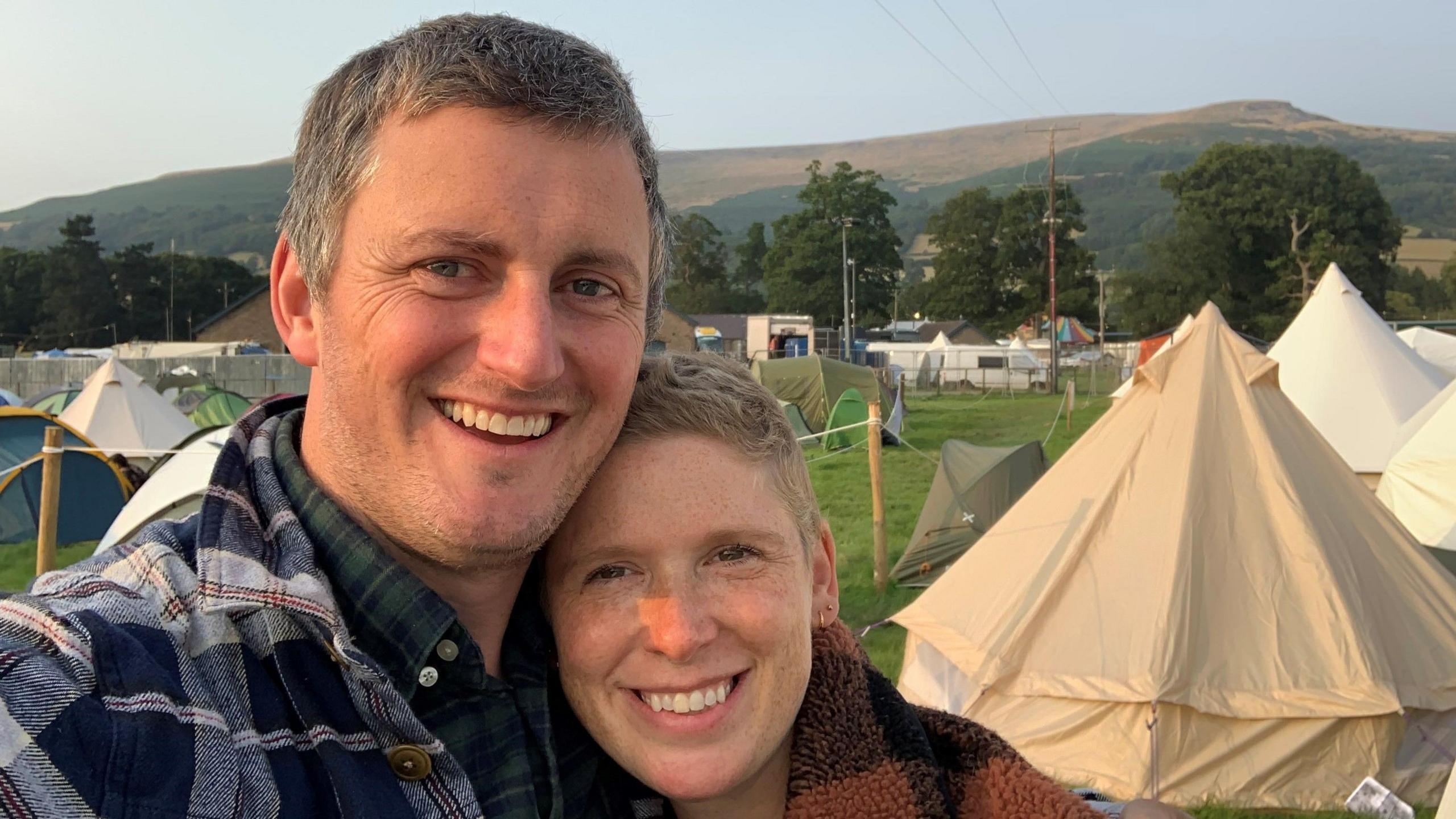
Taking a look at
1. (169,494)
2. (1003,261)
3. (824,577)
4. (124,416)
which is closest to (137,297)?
(1003,261)

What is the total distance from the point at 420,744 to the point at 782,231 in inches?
3361

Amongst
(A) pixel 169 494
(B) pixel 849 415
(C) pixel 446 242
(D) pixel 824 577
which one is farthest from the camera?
(B) pixel 849 415

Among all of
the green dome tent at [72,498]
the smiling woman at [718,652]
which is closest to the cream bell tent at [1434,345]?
the green dome tent at [72,498]

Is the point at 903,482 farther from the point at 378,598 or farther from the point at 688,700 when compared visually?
the point at 378,598

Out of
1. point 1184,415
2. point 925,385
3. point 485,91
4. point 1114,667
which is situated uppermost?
point 485,91

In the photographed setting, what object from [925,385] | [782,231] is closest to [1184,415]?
[925,385]

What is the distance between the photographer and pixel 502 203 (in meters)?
1.33

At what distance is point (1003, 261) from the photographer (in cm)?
8000

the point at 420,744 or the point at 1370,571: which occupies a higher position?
the point at 420,744

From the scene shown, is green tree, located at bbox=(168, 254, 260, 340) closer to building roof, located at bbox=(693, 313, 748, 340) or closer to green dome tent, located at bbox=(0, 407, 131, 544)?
building roof, located at bbox=(693, 313, 748, 340)

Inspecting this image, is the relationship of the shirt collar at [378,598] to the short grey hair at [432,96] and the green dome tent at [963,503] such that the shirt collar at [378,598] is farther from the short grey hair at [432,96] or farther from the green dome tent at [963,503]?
the green dome tent at [963,503]

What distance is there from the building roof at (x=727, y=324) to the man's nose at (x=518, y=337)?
62.5m

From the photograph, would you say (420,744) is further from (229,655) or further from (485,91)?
(485,91)

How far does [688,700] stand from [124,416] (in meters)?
18.0
